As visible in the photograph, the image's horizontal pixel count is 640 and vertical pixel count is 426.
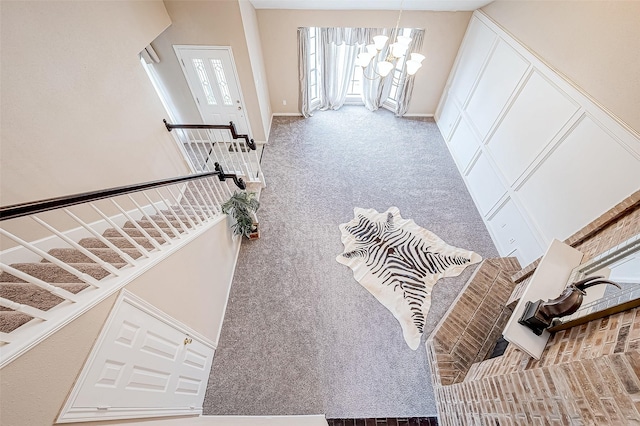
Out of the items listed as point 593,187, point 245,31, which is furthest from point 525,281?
point 245,31

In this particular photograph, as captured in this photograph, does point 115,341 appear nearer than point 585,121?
Yes

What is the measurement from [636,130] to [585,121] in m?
0.48

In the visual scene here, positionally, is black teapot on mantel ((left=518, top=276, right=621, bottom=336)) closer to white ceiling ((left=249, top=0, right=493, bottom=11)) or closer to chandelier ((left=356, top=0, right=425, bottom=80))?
chandelier ((left=356, top=0, right=425, bottom=80))

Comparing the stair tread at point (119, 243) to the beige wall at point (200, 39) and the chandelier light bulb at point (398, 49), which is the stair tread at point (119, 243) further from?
the beige wall at point (200, 39)

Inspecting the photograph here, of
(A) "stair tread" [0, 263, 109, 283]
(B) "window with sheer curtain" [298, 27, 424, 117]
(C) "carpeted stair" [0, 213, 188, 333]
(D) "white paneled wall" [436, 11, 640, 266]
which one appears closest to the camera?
(C) "carpeted stair" [0, 213, 188, 333]

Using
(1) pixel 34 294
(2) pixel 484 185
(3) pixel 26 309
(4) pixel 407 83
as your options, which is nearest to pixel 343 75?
(4) pixel 407 83

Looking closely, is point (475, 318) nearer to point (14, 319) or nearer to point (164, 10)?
point (14, 319)

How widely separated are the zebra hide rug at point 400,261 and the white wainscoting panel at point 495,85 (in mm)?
2077

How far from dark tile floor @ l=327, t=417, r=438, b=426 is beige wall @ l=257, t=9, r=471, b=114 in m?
5.72

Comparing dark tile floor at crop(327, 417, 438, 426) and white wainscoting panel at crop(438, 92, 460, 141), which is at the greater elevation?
white wainscoting panel at crop(438, 92, 460, 141)

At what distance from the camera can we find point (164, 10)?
11.5 feet

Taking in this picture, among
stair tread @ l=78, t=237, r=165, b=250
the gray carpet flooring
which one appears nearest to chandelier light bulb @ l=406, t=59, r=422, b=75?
the gray carpet flooring

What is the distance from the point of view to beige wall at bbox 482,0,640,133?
210cm

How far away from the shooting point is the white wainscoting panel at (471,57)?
406 cm
